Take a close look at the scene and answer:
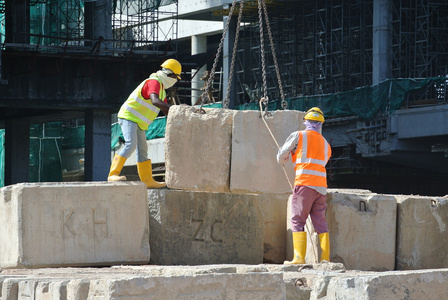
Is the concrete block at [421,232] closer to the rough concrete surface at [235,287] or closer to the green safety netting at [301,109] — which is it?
the rough concrete surface at [235,287]

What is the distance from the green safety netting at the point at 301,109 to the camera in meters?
30.8

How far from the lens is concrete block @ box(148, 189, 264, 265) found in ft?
34.5

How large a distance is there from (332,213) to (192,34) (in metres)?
38.9

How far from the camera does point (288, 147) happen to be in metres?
10.0

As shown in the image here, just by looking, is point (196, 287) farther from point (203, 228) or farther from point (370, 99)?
point (370, 99)

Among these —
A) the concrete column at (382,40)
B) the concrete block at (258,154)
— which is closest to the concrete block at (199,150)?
the concrete block at (258,154)

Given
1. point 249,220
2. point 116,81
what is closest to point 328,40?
point 116,81

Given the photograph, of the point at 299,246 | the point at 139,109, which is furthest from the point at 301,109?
the point at 299,246

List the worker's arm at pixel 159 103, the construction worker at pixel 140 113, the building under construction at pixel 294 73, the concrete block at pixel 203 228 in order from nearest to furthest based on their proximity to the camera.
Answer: the concrete block at pixel 203 228, the worker's arm at pixel 159 103, the construction worker at pixel 140 113, the building under construction at pixel 294 73

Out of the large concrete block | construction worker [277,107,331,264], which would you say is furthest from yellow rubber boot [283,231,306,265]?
the large concrete block

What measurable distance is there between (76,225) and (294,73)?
32.1 meters

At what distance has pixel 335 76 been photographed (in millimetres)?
38375

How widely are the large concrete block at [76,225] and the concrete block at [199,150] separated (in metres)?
0.57

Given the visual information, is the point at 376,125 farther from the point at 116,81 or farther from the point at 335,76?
the point at 116,81
